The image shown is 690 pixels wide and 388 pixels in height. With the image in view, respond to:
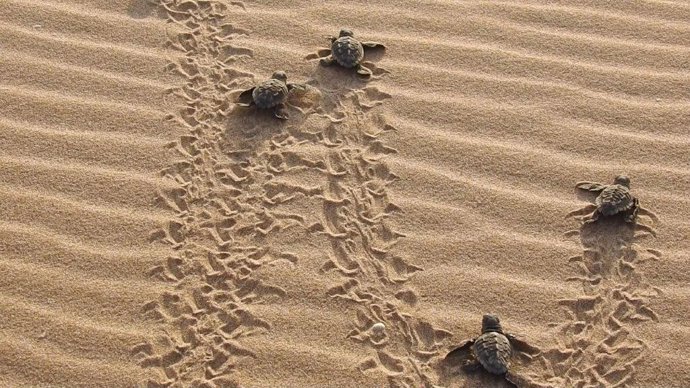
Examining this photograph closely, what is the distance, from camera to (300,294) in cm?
307

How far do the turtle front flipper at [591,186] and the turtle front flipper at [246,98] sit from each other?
62.9 inches

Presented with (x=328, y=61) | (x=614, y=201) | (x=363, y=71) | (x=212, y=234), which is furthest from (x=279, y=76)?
(x=614, y=201)

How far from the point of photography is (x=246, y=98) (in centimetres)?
377

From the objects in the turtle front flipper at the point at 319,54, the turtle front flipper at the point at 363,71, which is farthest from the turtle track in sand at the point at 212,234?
the turtle front flipper at the point at 363,71

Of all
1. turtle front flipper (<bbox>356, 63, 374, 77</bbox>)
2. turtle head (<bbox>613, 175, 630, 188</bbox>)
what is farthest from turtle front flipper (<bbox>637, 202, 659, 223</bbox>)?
turtle front flipper (<bbox>356, 63, 374, 77</bbox>)

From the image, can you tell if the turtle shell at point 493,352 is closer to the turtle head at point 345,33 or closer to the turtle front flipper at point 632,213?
the turtle front flipper at point 632,213

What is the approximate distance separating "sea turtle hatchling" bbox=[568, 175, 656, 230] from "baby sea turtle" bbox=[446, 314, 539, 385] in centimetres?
71

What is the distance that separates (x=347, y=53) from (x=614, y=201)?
148 centimetres

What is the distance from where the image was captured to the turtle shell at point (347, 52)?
12.6ft

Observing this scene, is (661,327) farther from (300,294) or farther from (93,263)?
(93,263)

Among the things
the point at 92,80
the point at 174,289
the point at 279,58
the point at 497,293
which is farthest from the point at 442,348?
the point at 92,80

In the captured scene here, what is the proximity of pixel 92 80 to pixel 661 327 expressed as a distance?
9.31ft

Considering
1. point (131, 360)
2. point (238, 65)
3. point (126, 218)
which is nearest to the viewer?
point (131, 360)

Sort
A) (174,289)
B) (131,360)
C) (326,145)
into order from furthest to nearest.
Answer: (326,145), (174,289), (131,360)
